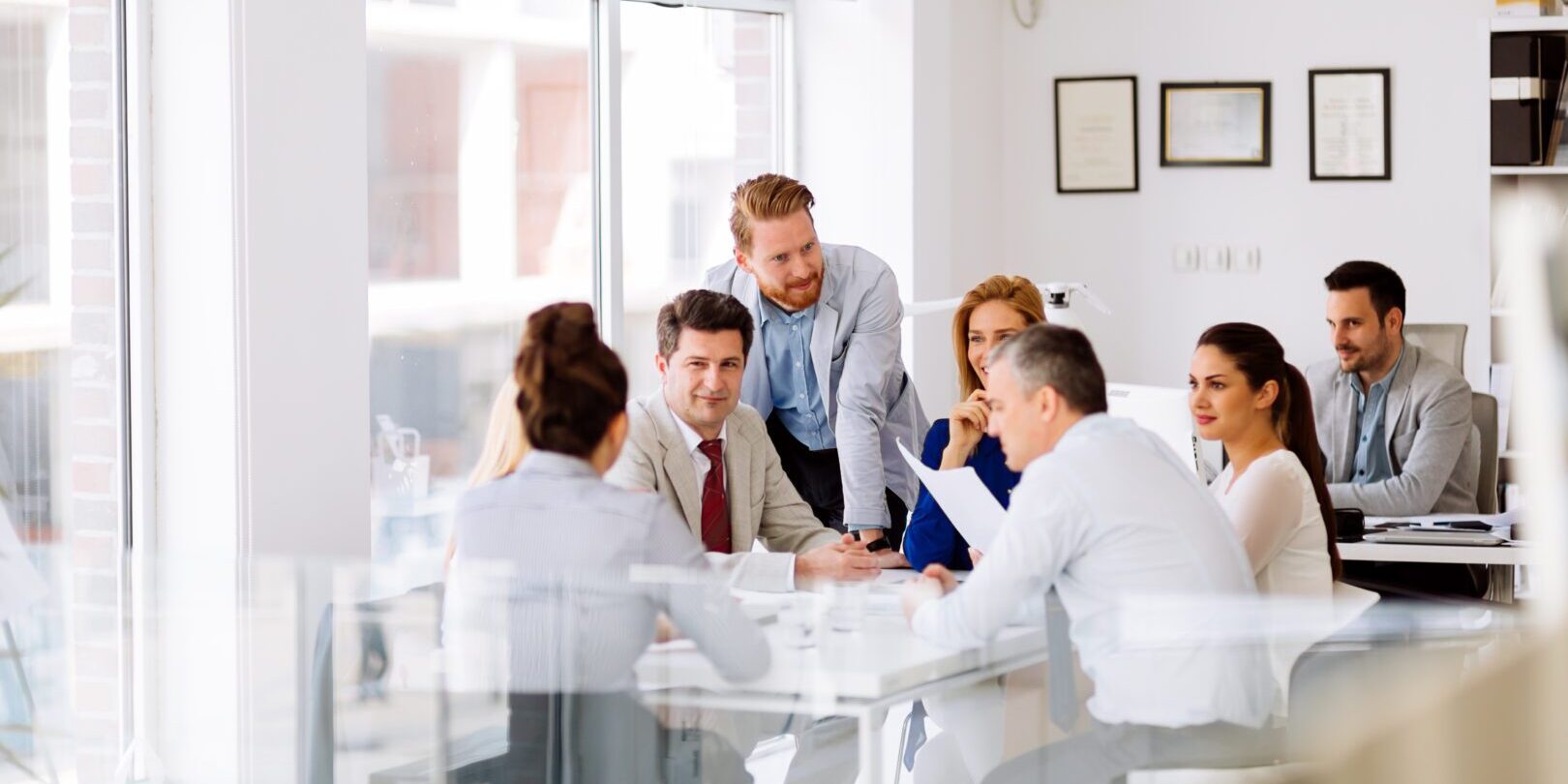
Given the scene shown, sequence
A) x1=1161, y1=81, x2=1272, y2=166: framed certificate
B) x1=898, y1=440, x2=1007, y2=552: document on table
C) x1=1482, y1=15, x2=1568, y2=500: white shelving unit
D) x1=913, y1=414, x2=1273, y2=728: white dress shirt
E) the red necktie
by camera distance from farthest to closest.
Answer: x1=1161, y1=81, x2=1272, y2=166: framed certificate
x1=1482, y1=15, x2=1568, y2=500: white shelving unit
the red necktie
x1=898, y1=440, x2=1007, y2=552: document on table
x1=913, y1=414, x2=1273, y2=728: white dress shirt

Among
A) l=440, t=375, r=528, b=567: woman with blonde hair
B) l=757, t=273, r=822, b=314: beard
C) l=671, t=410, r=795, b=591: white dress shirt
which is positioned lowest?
l=671, t=410, r=795, b=591: white dress shirt

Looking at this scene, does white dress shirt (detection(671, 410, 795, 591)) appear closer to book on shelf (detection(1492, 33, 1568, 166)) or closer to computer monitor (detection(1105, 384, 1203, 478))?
computer monitor (detection(1105, 384, 1203, 478))

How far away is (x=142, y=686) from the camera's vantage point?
2416mm

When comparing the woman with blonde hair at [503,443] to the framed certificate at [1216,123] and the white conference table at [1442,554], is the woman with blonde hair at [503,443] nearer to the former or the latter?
the white conference table at [1442,554]

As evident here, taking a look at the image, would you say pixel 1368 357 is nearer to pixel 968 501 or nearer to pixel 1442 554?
pixel 1442 554

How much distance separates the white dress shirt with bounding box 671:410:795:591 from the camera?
2055 millimetres

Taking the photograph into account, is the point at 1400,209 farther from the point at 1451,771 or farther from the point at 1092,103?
the point at 1451,771

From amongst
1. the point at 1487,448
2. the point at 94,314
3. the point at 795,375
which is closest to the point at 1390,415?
the point at 1487,448

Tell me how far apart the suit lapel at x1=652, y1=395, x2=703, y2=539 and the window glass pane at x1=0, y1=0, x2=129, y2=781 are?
1.01m

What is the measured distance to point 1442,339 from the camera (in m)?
4.61

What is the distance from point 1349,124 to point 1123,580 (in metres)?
3.84

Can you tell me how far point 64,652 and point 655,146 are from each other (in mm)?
2413

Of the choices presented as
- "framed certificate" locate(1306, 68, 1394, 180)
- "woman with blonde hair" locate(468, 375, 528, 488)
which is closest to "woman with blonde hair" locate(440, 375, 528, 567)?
"woman with blonde hair" locate(468, 375, 528, 488)

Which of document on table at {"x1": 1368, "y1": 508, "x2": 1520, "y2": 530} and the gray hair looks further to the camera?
document on table at {"x1": 1368, "y1": 508, "x2": 1520, "y2": 530}
